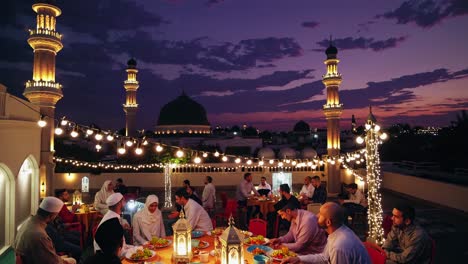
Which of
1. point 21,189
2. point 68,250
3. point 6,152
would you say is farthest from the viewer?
point 21,189

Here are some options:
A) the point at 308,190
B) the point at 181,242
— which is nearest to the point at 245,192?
the point at 308,190

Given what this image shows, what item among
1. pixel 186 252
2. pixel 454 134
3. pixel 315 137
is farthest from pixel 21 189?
pixel 315 137

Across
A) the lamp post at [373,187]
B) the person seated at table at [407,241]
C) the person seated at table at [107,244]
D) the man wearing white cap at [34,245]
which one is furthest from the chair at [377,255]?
the man wearing white cap at [34,245]

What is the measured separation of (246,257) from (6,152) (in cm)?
625

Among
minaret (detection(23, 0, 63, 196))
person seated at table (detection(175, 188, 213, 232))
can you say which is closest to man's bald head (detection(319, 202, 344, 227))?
person seated at table (detection(175, 188, 213, 232))

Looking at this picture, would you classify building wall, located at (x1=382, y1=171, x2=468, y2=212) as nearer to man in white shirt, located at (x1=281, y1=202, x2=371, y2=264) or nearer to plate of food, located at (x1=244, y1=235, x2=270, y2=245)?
plate of food, located at (x1=244, y1=235, x2=270, y2=245)

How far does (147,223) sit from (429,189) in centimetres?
1259

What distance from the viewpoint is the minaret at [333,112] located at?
17.2 meters

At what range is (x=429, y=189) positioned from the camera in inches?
549

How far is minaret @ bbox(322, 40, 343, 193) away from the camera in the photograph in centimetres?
1723

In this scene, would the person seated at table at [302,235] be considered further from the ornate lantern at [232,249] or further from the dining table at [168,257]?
the ornate lantern at [232,249]

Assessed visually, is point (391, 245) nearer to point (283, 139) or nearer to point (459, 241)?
point (459, 241)

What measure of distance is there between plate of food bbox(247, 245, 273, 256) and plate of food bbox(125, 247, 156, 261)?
1.26 m

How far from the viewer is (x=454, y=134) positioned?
80.7ft
